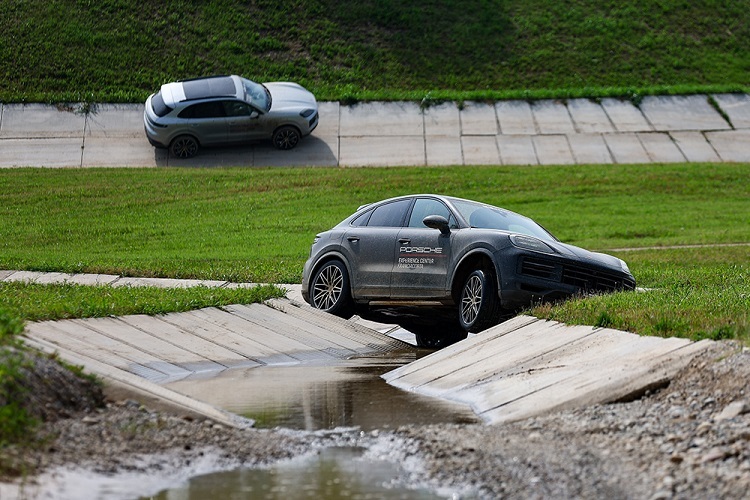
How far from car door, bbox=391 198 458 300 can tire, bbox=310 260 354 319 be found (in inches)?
34.2

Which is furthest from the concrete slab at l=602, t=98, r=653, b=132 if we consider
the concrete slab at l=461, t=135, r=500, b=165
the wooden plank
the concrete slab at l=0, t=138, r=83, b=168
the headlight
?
the wooden plank

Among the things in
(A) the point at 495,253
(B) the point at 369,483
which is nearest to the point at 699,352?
(B) the point at 369,483

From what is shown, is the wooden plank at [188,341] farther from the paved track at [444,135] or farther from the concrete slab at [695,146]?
the concrete slab at [695,146]

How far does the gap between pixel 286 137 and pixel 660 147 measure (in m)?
10.2

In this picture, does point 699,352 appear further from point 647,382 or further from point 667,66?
point 667,66

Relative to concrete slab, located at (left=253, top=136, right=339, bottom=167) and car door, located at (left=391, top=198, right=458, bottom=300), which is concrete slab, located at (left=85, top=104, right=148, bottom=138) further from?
car door, located at (left=391, top=198, right=458, bottom=300)

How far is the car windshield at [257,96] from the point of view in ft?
109

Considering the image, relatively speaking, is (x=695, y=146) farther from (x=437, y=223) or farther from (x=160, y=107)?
(x=437, y=223)

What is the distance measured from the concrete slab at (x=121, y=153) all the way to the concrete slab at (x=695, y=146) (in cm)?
1400

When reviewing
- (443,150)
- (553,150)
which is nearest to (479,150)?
(443,150)

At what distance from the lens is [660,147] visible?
34.6m

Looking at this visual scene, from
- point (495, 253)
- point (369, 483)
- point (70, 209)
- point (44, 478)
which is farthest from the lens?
point (70, 209)

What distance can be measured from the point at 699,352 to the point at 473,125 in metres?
27.3

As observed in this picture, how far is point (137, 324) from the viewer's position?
1255 centimetres
